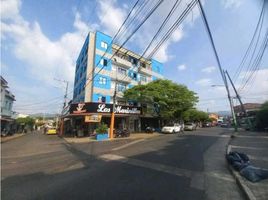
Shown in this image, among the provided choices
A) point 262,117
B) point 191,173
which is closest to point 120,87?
point 262,117

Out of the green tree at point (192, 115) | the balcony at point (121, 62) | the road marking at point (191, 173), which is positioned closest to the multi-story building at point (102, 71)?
the balcony at point (121, 62)

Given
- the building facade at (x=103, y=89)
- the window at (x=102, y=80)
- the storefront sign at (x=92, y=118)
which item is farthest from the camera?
the window at (x=102, y=80)

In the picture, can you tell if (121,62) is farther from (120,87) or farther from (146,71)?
(146,71)

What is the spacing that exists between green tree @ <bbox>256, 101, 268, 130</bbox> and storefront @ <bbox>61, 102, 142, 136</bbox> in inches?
803

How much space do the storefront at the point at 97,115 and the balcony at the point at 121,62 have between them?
8.88 m

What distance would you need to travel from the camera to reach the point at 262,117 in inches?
1335

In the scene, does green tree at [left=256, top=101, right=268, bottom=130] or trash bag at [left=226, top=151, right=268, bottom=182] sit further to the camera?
green tree at [left=256, top=101, right=268, bottom=130]

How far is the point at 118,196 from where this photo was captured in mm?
5559

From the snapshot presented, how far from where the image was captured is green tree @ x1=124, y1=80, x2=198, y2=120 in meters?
31.4

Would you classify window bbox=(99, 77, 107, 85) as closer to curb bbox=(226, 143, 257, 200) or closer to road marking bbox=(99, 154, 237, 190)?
road marking bbox=(99, 154, 237, 190)

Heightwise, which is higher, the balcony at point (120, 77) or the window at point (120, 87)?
the balcony at point (120, 77)

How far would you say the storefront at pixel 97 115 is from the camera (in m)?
26.5

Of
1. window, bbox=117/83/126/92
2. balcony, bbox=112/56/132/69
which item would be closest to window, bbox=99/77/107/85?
window, bbox=117/83/126/92

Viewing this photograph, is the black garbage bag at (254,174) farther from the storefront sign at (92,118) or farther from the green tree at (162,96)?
the green tree at (162,96)
